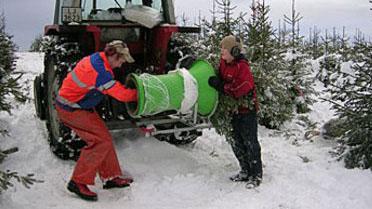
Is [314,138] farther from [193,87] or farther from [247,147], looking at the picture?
[193,87]

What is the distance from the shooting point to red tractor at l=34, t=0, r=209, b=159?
600 cm

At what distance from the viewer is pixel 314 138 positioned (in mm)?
8008

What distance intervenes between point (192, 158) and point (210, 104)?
117cm

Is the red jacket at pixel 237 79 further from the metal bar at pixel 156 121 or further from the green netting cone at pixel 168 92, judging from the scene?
the metal bar at pixel 156 121

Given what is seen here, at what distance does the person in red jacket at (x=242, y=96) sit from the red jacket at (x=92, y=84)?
103 cm

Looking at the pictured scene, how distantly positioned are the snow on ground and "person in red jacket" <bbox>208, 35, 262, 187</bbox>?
0.71ft

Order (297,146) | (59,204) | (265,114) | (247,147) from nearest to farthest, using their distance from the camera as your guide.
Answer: (59,204), (247,147), (297,146), (265,114)

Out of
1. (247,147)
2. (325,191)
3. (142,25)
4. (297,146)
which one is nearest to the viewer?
(325,191)

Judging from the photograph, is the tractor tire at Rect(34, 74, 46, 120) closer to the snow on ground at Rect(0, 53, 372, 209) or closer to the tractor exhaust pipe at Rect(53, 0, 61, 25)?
the snow on ground at Rect(0, 53, 372, 209)

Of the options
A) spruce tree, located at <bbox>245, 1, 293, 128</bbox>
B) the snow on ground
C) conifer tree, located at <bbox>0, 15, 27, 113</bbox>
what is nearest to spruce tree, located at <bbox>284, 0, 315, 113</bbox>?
spruce tree, located at <bbox>245, 1, 293, 128</bbox>

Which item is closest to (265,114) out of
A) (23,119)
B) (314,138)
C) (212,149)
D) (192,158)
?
(314,138)

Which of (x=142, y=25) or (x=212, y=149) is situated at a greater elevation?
(x=142, y=25)

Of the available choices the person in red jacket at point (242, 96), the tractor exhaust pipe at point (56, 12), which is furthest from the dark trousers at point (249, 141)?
the tractor exhaust pipe at point (56, 12)

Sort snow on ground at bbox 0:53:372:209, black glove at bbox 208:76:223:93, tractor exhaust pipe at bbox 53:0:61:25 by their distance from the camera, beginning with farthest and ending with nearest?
tractor exhaust pipe at bbox 53:0:61:25
black glove at bbox 208:76:223:93
snow on ground at bbox 0:53:372:209
